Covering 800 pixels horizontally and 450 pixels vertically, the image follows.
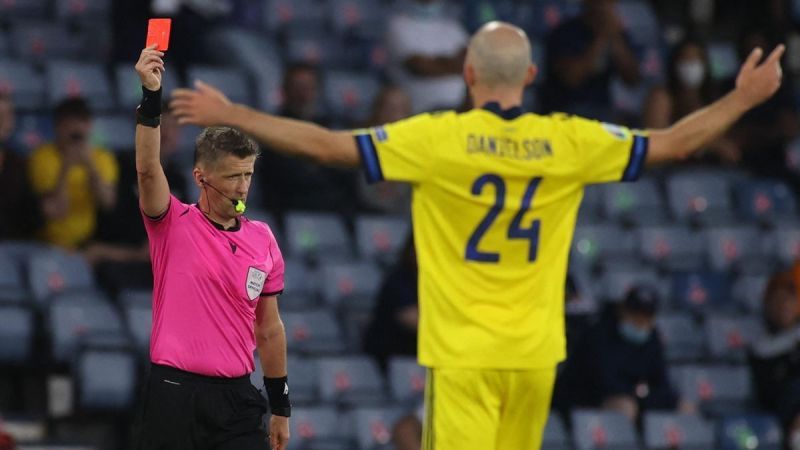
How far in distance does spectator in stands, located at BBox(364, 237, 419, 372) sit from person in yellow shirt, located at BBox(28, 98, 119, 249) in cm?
184

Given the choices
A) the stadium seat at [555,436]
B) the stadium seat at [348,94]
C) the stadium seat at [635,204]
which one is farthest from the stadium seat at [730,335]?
the stadium seat at [348,94]

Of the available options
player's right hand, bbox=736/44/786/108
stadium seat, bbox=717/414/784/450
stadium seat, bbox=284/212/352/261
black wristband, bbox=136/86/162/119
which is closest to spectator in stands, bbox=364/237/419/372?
stadium seat, bbox=284/212/352/261

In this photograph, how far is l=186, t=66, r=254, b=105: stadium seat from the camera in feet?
44.3

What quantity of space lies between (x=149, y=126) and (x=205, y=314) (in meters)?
0.76

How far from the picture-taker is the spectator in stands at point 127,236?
1170 centimetres

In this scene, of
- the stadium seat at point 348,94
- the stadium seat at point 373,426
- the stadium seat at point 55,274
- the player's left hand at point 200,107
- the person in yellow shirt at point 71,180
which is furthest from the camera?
the stadium seat at point 348,94

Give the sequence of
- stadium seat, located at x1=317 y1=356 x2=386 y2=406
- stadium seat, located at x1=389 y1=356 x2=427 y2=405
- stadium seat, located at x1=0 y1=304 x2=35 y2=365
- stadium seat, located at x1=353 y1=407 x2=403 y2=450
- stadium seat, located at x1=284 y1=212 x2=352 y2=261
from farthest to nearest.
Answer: stadium seat, located at x1=284 y1=212 x2=352 y2=261 → stadium seat, located at x1=389 y1=356 x2=427 y2=405 → stadium seat, located at x1=317 y1=356 x2=386 y2=406 → stadium seat, located at x1=353 y1=407 x2=403 y2=450 → stadium seat, located at x1=0 y1=304 x2=35 y2=365

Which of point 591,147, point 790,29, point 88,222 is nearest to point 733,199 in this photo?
point 790,29

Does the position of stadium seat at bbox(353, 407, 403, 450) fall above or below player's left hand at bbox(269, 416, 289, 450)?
below

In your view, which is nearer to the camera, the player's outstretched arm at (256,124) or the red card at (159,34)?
the red card at (159,34)

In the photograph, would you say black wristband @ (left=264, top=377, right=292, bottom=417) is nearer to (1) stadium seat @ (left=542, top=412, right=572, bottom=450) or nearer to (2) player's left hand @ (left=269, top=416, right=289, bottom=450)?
(2) player's left hand @ (left=269, top=416, right=289, bottom=450)

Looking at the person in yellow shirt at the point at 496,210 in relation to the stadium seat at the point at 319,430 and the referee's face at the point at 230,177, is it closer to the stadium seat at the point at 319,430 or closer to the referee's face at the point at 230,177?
the referee's face at the point at 230,177

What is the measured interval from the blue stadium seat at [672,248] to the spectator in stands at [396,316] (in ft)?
9.71

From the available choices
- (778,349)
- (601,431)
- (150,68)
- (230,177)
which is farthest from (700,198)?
(150,68)
